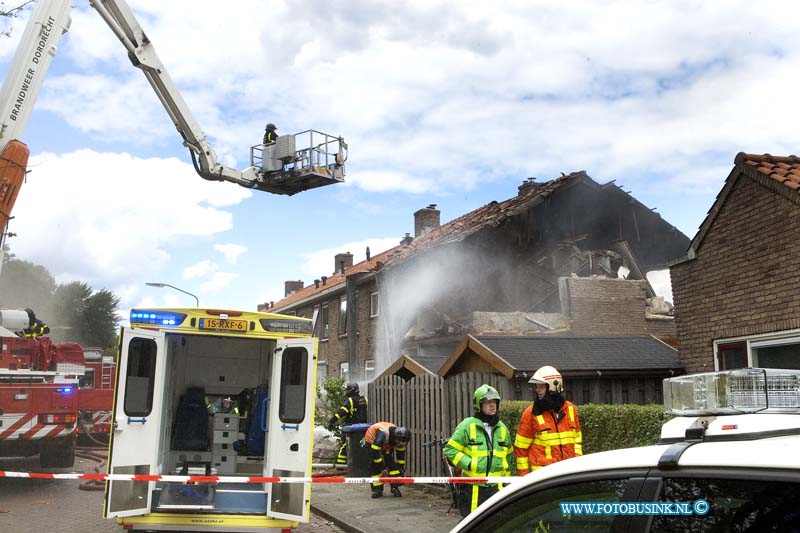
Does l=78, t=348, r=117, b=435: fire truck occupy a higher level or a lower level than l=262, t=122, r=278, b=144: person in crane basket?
lower

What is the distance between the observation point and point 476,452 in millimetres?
5719

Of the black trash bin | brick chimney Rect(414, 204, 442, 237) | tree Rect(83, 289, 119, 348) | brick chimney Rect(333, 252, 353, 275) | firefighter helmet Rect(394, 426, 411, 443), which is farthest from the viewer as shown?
tree Rect(83, 289, 119, 348)

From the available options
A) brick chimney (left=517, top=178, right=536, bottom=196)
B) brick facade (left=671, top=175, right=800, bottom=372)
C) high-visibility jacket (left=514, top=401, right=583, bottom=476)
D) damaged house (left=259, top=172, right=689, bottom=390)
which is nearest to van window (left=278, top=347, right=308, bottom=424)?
high-visibility jacket (left=514, top=401, right=583, bottom=476)

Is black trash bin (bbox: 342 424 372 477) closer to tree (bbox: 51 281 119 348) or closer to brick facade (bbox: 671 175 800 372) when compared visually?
brick facade (bbox: 671 175 800 372)

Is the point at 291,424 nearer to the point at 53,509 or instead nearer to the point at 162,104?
the point at 53,509

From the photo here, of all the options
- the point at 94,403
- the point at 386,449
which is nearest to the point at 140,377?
the point at 386,449

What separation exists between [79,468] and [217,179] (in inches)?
268

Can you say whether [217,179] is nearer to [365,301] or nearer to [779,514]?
[365,301]

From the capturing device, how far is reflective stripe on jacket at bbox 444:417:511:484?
18.7 ft

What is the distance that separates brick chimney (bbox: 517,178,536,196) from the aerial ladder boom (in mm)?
8725

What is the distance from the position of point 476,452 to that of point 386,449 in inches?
211

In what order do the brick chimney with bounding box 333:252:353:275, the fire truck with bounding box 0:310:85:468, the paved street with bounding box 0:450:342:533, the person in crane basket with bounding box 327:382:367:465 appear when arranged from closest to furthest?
the paved street with bounding box 0:450:342:533 → the fire truck with bounding box 0:310:85:468 → the person in crane basket with bounding box 327:382:367:465 → the brick chimney with bounding box 333:252:353:275

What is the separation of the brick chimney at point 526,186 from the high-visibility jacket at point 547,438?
1939 cm

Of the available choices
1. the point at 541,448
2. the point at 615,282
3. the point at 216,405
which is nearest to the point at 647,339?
the point at 615,282
